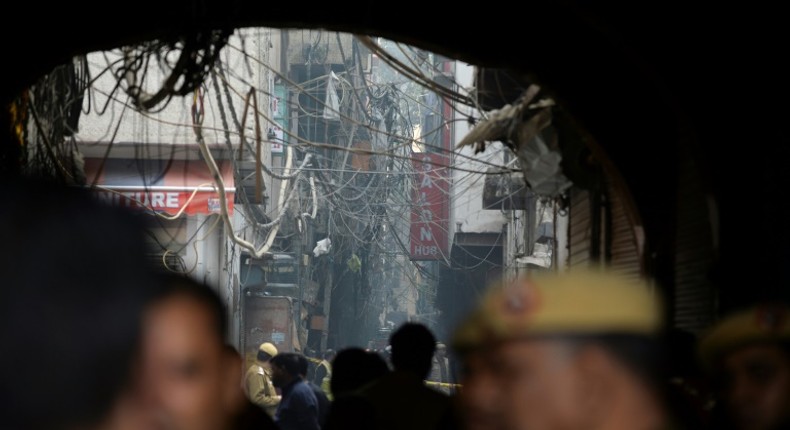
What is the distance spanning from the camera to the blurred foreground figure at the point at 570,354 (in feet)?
5.91

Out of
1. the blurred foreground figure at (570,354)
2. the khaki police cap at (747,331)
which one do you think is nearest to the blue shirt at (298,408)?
the khaki police cap at (747,331)

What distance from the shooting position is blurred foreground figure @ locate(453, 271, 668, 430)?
180cm

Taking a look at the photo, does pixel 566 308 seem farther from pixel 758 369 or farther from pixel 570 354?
pixel 758 369

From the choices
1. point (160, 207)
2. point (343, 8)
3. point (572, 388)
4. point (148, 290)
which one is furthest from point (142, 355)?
point (160, 207)

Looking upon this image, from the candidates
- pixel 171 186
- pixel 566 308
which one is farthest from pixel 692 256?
pixel 171 186

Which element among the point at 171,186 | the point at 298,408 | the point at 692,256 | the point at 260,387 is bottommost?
the point at 260,387

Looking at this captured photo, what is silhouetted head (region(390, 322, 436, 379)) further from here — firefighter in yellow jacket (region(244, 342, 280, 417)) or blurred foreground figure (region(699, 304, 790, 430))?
firefighter in yellow jacket (region(244, 342, 280, 417))

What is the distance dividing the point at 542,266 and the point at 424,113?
33735mm

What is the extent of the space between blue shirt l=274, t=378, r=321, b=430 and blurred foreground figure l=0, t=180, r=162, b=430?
9.56m

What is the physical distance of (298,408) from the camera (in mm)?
10719

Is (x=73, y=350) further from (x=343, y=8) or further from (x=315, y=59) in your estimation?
(x=315, y=59)

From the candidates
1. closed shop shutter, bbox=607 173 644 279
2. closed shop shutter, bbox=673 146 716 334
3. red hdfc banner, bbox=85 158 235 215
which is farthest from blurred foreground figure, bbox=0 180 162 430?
red hdfc banner, bbox=85 158 235 215

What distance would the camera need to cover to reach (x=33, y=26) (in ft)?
23.7

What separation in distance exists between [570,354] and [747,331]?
1.66 m
